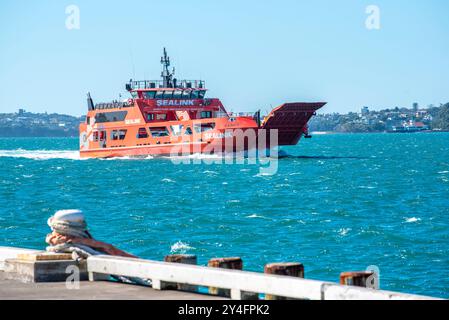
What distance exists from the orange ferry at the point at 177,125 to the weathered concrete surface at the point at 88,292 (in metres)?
49.6

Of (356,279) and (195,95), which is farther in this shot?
(195,95)

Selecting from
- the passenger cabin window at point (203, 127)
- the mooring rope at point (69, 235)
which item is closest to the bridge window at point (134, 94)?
the passenger cabin window at point (203, 127)

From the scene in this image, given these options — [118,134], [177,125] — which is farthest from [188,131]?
[118,134]

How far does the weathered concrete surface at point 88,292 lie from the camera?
9531 mm

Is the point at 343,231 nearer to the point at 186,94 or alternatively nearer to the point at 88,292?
the point at 88,292

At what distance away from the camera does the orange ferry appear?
6159 centimetres

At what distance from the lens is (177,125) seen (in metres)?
64.2

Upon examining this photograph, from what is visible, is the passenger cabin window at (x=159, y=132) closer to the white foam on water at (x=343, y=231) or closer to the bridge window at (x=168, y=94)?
the bridge window at (x=168, y=94)

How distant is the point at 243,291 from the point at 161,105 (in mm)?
58053

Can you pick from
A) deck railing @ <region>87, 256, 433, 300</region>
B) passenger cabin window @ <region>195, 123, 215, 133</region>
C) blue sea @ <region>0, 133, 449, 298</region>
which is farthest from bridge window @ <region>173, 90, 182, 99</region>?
deck railing @ <region>87, 256, 433, 300</region>

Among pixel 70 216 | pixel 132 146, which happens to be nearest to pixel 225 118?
pixel 132 146

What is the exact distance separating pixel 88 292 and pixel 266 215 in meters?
21.0
